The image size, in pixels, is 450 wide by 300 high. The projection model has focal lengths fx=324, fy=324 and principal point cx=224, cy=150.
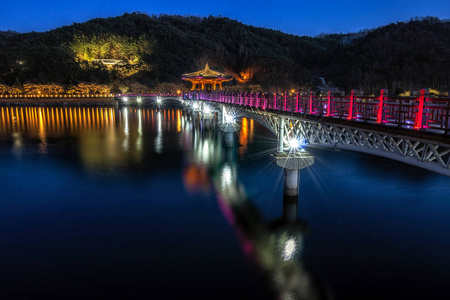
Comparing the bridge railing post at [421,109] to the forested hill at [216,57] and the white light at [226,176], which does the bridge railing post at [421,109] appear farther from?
the forested hill at [216,57]

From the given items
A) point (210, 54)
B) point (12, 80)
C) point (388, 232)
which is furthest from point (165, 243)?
point (210, 54)

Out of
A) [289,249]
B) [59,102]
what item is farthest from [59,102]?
[289,249]

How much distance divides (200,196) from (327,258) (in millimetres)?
8963

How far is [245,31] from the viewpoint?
190m

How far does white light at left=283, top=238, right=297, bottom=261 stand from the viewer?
12.2 m

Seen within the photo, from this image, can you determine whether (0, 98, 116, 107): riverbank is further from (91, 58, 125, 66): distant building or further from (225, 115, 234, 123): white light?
(225, 115, 234, 123): white light

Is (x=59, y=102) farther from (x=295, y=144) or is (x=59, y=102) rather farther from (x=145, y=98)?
(x=295, y=144)

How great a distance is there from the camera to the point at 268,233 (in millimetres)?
14070

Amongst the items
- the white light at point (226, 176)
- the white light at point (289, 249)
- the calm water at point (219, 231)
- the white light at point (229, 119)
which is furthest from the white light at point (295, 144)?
the white light at point (229, 119)

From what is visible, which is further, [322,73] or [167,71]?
[322,73]

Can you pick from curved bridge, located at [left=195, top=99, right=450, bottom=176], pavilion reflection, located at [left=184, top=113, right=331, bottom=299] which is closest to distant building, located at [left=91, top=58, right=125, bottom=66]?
pavilion reflection, located at [left=184, top=113, right=331, bottom=299]

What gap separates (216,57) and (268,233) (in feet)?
473

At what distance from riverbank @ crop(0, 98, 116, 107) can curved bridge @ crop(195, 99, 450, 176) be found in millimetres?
88869

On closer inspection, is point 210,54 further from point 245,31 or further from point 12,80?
point 12,80
